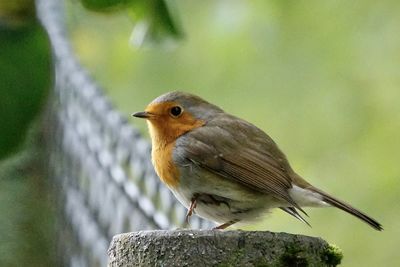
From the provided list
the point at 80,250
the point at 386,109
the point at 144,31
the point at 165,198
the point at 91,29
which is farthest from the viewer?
the point at 91,29

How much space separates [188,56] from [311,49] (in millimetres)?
943

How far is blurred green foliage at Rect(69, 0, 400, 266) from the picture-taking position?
Result: 6.54 m

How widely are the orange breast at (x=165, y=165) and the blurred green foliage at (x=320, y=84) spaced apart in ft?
10.2

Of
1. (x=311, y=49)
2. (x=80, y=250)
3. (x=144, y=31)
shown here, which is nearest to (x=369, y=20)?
(x=311, y=49)

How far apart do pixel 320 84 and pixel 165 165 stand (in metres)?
4.17

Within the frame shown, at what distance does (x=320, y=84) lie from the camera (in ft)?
23.5

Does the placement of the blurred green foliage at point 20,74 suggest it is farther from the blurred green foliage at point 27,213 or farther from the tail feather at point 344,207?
the tail feather at point 344,207

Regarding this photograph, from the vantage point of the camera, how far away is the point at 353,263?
7.00 meters

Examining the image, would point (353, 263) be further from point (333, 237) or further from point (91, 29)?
point (91, 29)

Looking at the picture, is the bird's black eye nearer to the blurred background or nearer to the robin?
the robin

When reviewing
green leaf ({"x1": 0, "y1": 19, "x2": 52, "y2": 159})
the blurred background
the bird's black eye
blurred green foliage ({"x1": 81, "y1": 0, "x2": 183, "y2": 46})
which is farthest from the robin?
the blurred background

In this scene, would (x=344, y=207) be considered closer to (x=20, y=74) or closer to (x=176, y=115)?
(x=176, y=115)

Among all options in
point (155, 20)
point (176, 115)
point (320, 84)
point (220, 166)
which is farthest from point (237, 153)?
point (320, 84)

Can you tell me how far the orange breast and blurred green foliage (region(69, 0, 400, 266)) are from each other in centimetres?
310
